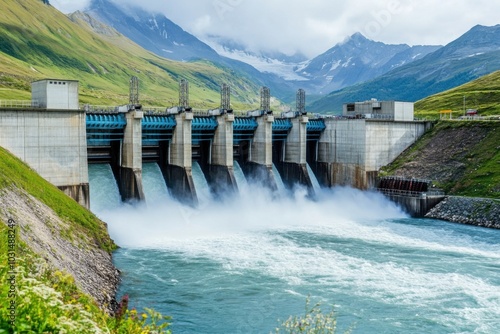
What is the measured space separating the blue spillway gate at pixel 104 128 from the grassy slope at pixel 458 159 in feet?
118

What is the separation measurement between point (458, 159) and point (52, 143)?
48.2 meters

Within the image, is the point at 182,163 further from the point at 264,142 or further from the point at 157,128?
the point at 264,142

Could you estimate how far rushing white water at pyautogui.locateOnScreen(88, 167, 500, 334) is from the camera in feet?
100

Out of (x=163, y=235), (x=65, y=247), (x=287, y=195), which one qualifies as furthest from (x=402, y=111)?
(x=65, y=247)

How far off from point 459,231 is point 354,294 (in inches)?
1017

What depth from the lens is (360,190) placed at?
72750mm

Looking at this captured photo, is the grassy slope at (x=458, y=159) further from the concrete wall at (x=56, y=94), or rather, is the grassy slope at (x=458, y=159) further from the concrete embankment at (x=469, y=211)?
the concrete wall at (x=56, y=94)

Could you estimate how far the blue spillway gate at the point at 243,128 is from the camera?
68188 millimetres

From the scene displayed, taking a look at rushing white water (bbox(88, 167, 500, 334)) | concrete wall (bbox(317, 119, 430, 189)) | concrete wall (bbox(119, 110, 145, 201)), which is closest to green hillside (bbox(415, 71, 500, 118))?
concrete wall (bbox(317, 119, 430, 189))

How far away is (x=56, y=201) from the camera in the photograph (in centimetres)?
3991

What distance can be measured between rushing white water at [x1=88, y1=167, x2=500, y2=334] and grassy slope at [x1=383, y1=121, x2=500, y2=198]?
7.48 meters

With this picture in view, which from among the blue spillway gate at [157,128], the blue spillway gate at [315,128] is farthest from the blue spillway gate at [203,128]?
the blue spillway gate at [315,128]

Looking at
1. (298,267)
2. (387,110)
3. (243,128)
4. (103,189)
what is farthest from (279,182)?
(298,267)

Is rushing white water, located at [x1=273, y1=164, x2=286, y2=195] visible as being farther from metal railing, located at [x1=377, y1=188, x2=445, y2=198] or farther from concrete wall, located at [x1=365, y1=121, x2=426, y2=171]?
metal railing, located at [x1=377, y1=188, x2=445, y2=198]
